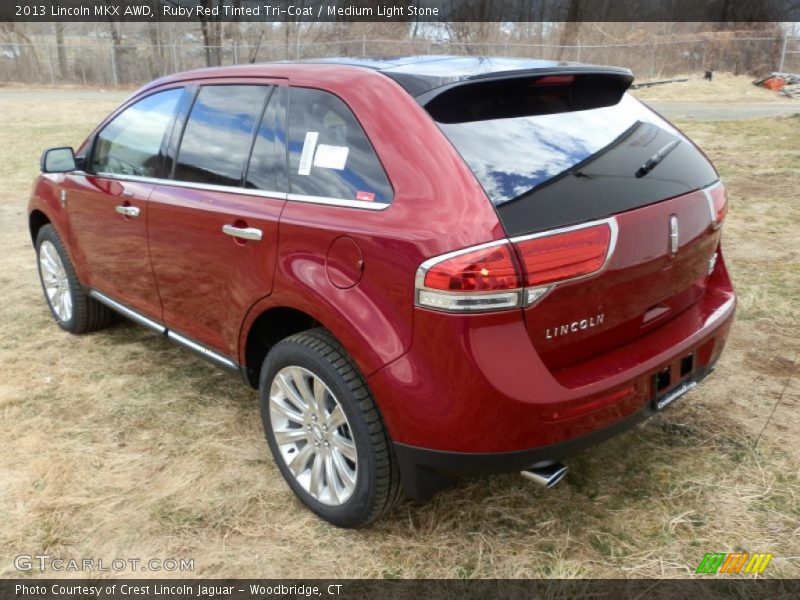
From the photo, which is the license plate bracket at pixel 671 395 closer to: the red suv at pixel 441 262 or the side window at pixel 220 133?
the red suv at pixel 441 262

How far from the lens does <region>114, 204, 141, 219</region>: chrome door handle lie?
3469 millimetres

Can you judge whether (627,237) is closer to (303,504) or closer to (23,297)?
(303,504)

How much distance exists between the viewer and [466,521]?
8.74 feet

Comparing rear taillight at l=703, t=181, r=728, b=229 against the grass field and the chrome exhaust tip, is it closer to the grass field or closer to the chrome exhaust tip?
the grass field

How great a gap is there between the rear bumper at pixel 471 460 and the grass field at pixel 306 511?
37 centimetres

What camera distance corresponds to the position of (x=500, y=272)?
Result: 2.03 m

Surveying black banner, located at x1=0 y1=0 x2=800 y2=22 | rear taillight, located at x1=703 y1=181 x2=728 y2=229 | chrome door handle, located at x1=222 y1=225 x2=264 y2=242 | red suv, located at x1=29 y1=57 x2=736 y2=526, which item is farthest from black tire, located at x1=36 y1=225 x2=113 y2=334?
black banner, located at x1=0 y1=0 x2=800 y2=22

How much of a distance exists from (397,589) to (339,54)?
2447 cm

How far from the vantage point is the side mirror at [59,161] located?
402 centimetres

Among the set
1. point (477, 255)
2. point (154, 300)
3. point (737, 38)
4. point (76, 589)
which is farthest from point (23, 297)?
point (737, 38)

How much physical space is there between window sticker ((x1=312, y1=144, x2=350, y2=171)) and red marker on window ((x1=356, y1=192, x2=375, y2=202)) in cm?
16

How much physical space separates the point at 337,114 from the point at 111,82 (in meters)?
35.3

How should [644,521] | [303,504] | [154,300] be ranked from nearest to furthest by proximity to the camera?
1. [644,521]
2. [303,504]
3. [154,300]

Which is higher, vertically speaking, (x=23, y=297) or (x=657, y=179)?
(x=657, y=179)
